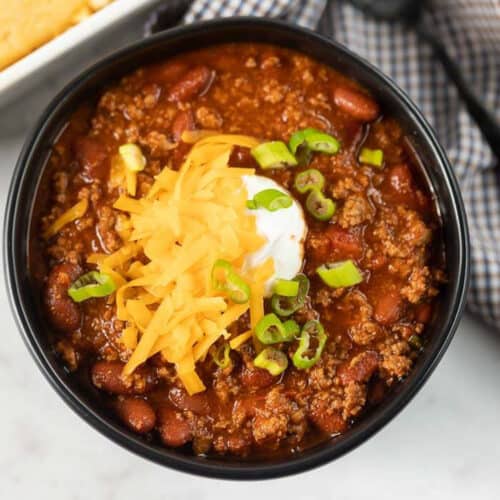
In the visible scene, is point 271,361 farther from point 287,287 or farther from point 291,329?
point 287,287

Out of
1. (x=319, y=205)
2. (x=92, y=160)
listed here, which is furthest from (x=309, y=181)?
(x=92, y=160)

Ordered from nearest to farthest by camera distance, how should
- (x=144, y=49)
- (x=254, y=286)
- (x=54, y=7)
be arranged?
(x=254, y=286), (x=144, y=49), (x=54, y=7)

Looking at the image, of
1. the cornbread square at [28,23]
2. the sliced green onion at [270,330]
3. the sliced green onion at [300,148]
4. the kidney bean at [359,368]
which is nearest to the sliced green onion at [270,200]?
the sliced green onion at [300,148]

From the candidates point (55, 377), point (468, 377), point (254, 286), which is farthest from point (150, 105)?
point (468, 377)

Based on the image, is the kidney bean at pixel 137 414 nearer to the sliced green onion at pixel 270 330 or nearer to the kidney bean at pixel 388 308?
the sliced green onion at pixel 270 330

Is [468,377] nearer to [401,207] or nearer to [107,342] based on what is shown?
[401,207]
